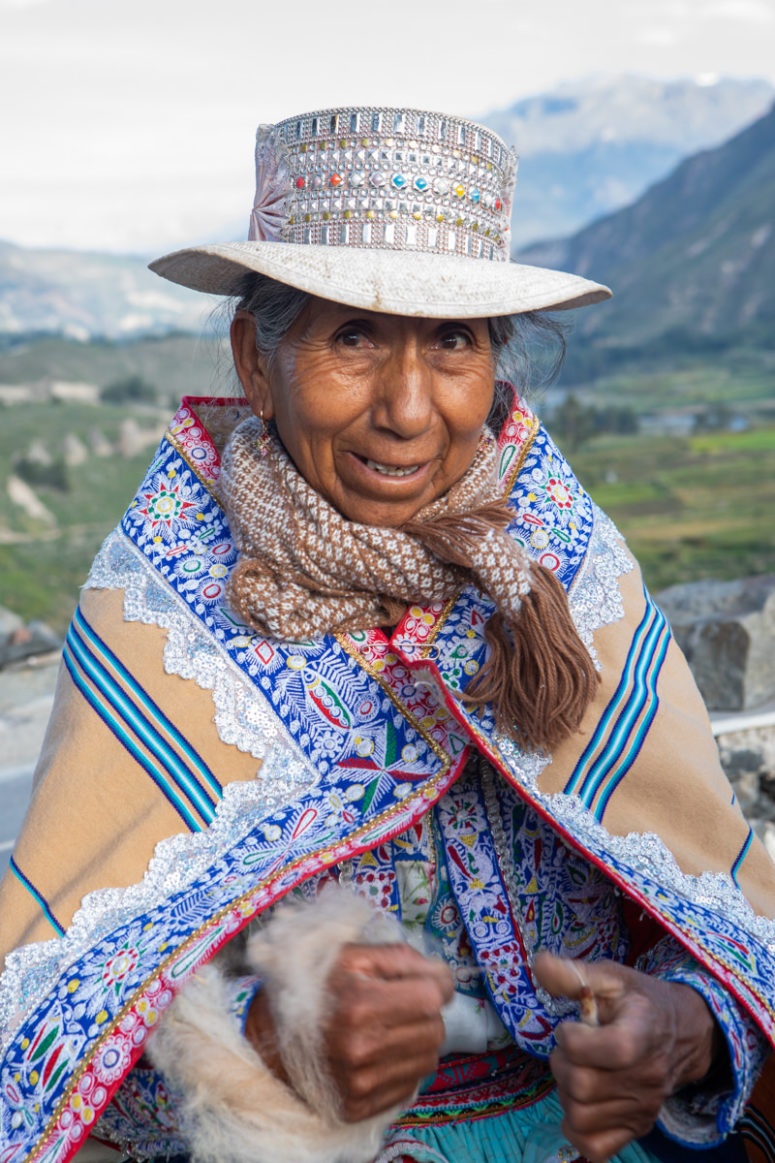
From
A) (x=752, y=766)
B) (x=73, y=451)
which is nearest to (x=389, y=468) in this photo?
(x=752, y=766)

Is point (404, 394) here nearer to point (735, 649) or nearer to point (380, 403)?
point (380, 403)

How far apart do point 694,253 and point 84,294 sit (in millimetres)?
45510

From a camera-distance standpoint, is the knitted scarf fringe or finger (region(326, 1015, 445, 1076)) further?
the knitted scarf fringe

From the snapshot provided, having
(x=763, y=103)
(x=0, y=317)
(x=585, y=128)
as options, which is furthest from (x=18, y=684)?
(x=763, y=103)

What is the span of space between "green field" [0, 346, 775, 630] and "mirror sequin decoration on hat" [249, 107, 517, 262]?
0.67 meters

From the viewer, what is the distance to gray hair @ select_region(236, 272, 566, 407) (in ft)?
5.84

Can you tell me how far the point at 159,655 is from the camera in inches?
69.8

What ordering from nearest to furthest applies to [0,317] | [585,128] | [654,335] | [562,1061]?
[562,1061] → [0,317] → [654,335] → [585,128]

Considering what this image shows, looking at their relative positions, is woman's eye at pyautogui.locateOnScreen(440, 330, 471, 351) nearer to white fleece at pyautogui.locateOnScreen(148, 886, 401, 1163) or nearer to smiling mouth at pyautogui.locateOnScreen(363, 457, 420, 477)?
smiling mouth at pyautogui.locateOnScreen(363, 457, 420, 477)

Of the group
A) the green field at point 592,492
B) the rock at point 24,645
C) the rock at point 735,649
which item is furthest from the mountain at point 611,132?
the rock at point 735,649

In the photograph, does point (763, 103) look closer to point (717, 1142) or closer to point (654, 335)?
point (654, 335)

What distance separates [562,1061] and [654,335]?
65.5 m

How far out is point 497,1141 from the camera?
5.51 feet

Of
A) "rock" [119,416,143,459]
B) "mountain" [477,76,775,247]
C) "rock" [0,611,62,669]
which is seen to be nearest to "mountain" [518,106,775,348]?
"rock" [119,416,143,459]
